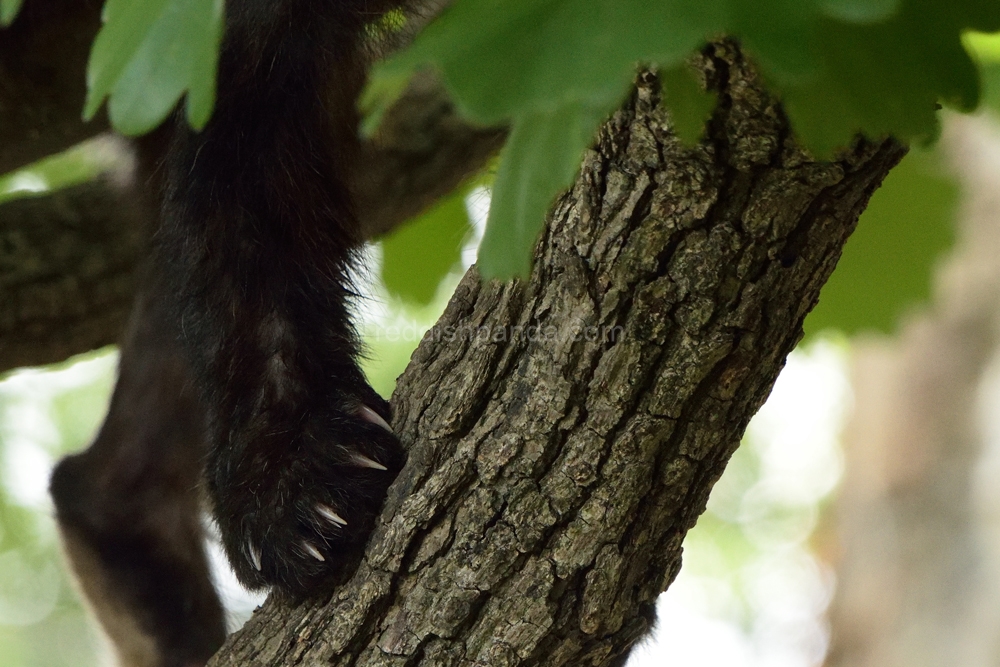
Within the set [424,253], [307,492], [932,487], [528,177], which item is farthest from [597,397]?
[932,487]

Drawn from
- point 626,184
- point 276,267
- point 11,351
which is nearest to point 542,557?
point 626,184

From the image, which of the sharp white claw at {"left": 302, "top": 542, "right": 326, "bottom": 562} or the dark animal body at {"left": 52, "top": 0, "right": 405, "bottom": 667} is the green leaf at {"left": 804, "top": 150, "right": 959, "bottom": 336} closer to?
the dark animal body at {"left": 52, "top": 0, "right": 405, "bottom": 667}

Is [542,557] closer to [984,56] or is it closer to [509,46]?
[509,46]

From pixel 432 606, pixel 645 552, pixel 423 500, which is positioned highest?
pixel 645 552

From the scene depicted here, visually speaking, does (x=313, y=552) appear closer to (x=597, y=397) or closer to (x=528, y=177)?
(x=597, y=397)

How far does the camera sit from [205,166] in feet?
5.89

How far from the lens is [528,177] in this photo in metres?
0.73

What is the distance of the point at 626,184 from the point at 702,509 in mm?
545

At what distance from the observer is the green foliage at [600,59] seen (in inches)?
25.1

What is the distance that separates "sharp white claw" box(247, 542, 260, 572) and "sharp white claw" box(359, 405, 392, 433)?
283mm

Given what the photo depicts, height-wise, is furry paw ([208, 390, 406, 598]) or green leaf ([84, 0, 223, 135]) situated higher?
green leaf ([84, 0, 223, 135])

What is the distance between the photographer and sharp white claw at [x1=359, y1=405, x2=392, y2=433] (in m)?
1.72

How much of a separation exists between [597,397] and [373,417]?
0.42m

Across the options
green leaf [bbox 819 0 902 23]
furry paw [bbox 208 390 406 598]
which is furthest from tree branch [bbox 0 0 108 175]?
green leaf [bbox 819 0 902 23]
